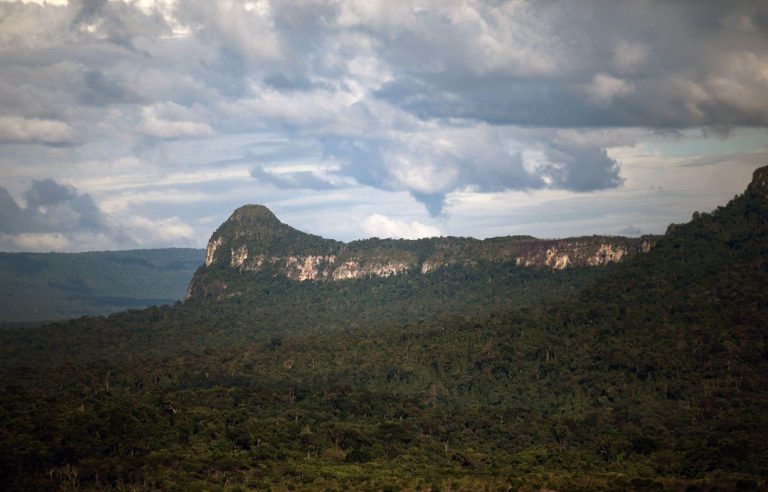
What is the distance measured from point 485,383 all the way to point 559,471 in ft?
222

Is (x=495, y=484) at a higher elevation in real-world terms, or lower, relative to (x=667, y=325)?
lower

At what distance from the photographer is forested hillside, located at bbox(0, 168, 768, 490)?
4250 inches

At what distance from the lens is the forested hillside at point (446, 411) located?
354 ft

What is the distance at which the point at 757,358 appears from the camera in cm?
15925

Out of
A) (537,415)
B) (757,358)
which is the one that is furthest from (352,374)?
(757,358)

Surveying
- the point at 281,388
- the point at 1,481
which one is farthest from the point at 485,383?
the point at 1,481

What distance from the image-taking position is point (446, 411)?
158250 mm

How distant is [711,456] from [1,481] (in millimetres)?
79863

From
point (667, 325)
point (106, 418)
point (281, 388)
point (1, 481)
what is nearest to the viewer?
point (1, 481)

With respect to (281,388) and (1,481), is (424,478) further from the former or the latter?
(281,388)

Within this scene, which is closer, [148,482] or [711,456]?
[148,482]

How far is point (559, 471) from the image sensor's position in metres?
114

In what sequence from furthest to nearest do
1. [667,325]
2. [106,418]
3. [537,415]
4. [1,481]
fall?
[667,325] → [537,415] → [106,418] → [1,481]

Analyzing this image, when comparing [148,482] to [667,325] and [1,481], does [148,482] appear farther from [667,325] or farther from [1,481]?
[667,325]
